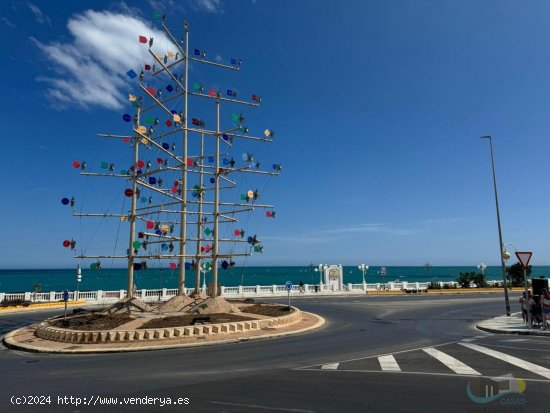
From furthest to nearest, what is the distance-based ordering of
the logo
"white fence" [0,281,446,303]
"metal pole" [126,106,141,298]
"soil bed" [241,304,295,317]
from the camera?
"white fence" [0,281,446,303], "soil bed" [241,304,295,317], "metal pole" [126,106,141,298], the logo

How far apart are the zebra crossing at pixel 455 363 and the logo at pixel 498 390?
Result: 0.59m

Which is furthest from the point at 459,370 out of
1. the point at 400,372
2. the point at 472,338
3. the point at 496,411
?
the point at 472,338

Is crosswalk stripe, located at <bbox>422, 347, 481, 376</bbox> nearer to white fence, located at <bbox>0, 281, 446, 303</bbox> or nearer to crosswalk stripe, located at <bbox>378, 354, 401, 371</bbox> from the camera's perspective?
crosswalk stripe, located at <bbox>378, 354, 401, 371</bbox>

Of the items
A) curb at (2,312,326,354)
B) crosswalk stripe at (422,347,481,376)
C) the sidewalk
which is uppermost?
crosswalk stripe at (422,347,481,376)

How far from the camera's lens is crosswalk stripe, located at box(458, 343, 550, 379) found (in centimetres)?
1188

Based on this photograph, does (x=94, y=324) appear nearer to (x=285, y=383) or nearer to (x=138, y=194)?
(x=138, y=194)

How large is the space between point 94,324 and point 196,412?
15.3m

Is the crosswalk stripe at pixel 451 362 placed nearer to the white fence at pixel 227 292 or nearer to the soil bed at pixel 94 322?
the soil bed at pixel 94 322

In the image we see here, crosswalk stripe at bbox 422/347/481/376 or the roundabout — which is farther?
the roundabout

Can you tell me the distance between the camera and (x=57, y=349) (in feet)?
58.9

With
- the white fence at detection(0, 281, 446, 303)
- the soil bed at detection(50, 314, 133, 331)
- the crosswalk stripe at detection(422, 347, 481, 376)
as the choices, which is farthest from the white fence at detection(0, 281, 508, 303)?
the crosswalk stripe at detection(422, 347, 481, 376)

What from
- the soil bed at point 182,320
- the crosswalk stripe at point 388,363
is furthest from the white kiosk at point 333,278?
the crosswalk stripe at point 388,363

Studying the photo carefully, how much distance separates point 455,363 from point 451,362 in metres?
0.18

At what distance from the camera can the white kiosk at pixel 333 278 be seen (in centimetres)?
5684
